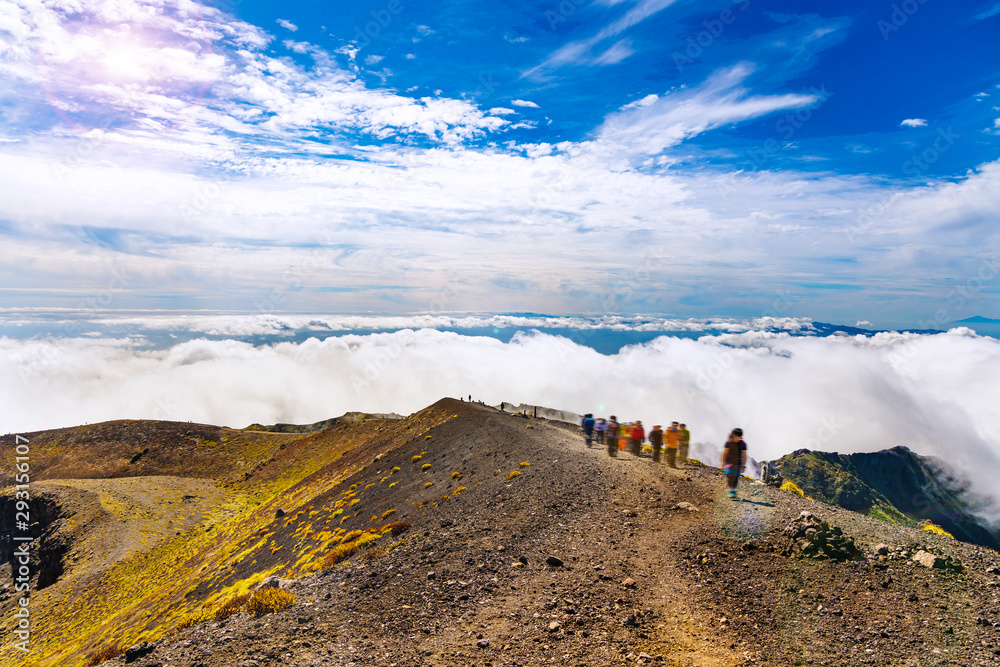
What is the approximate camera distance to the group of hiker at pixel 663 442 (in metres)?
18.4

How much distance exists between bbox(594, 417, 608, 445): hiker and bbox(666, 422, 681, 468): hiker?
6.44m

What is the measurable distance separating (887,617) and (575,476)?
11802 millimetres

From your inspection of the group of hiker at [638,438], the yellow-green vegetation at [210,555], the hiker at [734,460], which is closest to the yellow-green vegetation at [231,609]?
the yellow-green vegetation at [210,555]

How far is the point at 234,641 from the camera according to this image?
10531 millimetres

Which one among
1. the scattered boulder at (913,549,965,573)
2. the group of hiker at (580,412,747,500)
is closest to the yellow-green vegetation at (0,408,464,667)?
the group of hiker at (580,412,747,500)

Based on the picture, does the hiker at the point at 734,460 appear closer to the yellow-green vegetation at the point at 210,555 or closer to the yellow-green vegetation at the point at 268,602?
the yellow-green vegetation at the point at 210,555

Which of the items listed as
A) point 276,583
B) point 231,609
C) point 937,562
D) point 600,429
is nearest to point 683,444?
point 600,429

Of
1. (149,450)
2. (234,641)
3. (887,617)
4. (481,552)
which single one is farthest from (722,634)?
(149,450)

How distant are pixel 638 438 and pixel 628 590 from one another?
15.2 metres

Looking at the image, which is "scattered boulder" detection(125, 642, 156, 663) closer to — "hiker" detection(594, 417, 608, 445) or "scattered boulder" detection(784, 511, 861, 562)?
"scattered boulder" detection(784, 511, 861, 562)

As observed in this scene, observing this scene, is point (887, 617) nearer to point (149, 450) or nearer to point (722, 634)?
point (722, 634)

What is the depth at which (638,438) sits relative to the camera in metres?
26.2

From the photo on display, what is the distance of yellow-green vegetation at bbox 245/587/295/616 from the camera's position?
12.1m

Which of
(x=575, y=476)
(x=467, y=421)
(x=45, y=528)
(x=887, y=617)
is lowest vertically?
(x=45, y=528)
